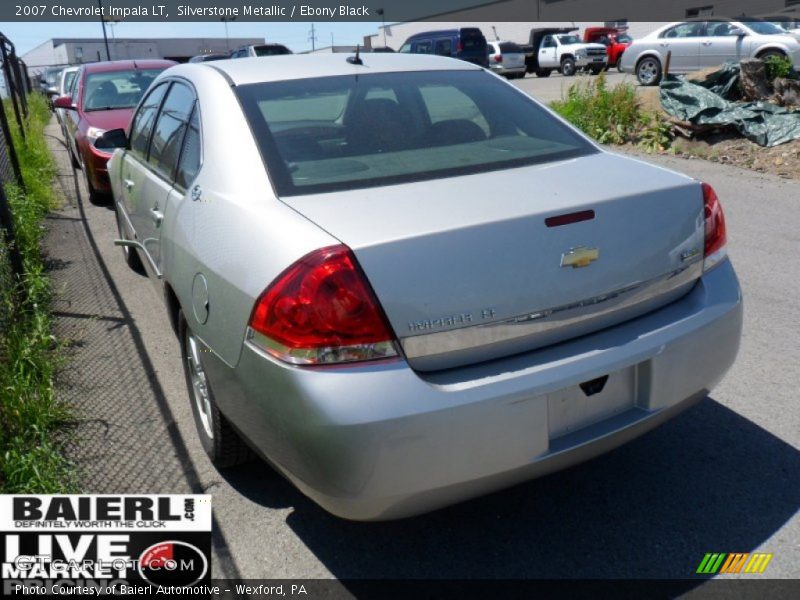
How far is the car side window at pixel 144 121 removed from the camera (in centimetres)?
429

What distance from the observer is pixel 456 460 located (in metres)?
2.19

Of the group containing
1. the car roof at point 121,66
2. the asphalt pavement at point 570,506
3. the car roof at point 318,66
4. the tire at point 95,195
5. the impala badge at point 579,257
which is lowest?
the asphalt pavement at point 570,506

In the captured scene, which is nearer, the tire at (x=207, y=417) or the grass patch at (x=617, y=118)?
the tire at (x=207, y=417)

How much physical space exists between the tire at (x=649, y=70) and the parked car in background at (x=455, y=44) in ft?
28.5

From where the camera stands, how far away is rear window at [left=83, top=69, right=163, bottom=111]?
9281mm

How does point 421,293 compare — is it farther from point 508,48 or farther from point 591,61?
point 508,48

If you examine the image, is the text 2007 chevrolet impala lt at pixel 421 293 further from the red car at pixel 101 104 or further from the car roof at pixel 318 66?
the red car at pixel 101 104

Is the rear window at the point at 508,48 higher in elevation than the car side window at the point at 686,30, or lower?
lower

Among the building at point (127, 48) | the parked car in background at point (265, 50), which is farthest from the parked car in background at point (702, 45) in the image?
the building at point (127, 48)

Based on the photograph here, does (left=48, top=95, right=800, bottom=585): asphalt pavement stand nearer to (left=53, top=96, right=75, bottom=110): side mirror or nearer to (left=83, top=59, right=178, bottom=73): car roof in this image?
(left=53, top=96, right=75, bottom=110): side mirror

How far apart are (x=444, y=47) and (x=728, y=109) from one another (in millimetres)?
16728

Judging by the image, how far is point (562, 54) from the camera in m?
29.1

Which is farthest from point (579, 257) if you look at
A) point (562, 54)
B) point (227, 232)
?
point (562, 54)

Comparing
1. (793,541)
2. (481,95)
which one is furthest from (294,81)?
(793,541)
